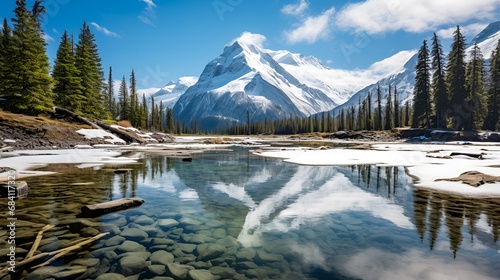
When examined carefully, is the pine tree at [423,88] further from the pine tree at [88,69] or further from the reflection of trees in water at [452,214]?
the pine tree at [88,69]

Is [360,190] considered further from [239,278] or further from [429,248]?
[239,278]

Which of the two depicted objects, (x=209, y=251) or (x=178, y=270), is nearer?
(x=178, y=270)

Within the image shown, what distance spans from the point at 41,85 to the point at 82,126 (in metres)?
7.25

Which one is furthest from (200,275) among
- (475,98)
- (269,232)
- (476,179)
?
(475,98)

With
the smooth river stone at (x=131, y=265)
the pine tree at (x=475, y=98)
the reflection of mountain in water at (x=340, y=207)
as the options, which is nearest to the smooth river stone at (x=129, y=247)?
the smooth river stone at (x=131, y=265)

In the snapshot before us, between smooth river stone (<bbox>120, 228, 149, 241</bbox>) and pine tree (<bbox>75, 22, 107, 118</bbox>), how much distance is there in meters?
42.1

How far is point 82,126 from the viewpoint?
30.6 meters

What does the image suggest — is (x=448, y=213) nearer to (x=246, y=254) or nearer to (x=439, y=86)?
(x=246, y=254)

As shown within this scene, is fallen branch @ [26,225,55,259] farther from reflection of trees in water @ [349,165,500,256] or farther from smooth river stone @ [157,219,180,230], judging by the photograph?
reflection of trees in water @ [349,165,500,256]

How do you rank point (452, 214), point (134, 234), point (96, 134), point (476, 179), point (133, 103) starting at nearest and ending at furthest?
point (134, 234)
point (452, 214)
point (476, 179)
point (96, 134)
point (133, 103)

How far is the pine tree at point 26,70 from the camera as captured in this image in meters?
27.3

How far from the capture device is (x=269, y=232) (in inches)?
212

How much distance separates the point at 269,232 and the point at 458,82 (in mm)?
63148

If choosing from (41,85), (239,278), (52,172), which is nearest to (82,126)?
(41,85)
